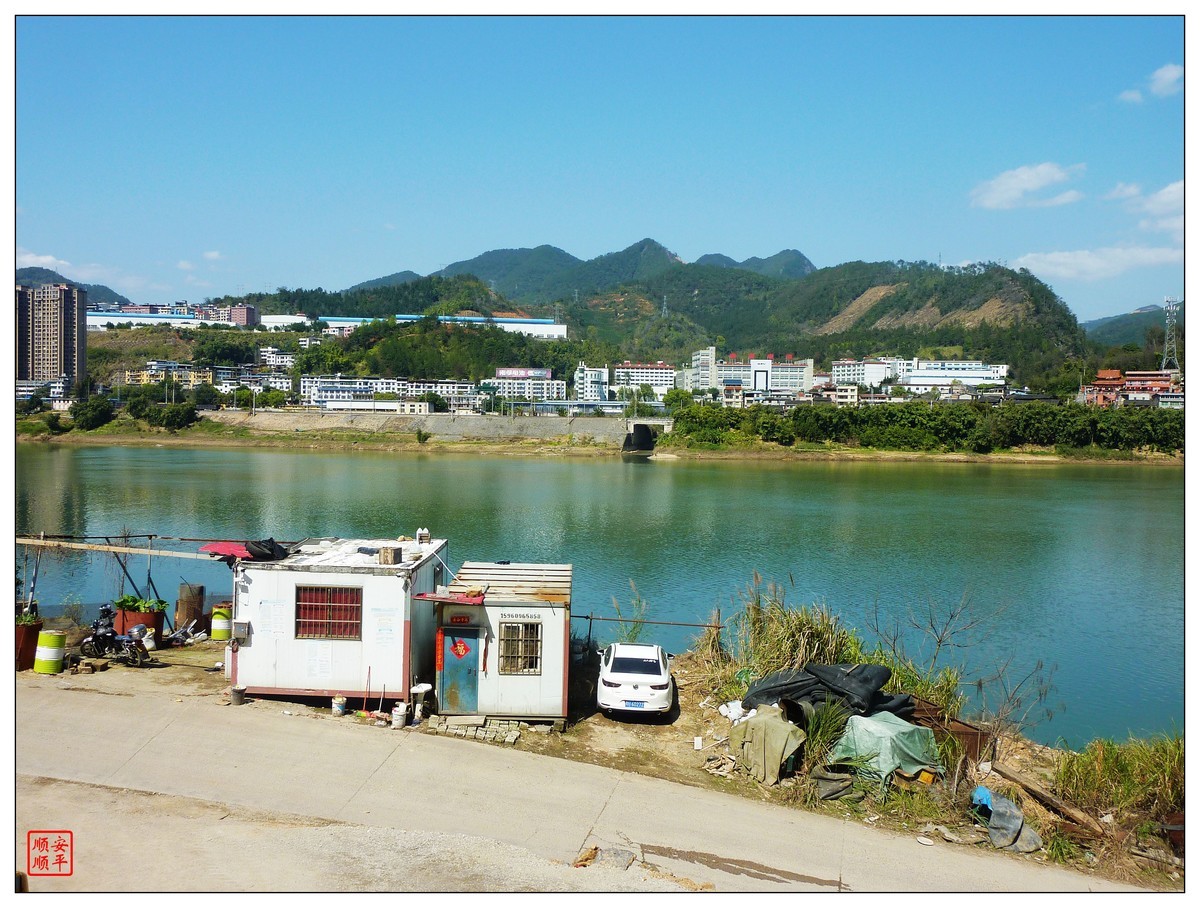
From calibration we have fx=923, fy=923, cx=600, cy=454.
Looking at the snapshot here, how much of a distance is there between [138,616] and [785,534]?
65.4 ft

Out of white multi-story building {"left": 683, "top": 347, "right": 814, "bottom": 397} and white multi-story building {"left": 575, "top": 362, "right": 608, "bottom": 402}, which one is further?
white multi-story building {"left": 683, "top": 347, "right": 814, "bottom": 397}

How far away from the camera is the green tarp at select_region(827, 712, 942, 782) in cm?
809

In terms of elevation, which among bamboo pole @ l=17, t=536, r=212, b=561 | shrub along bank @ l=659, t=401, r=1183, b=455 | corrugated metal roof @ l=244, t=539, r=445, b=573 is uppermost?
shrub along bank @ l=659, t=401, r=1183, b=455

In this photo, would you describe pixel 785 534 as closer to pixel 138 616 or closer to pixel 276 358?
pixel 138 616

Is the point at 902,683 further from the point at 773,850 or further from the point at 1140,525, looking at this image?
the point at 1140,525

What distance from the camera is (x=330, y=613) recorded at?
9.26 metres

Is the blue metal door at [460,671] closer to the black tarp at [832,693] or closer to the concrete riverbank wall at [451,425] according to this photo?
the black tarp at [832,693]

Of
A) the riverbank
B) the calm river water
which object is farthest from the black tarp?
the riverbank

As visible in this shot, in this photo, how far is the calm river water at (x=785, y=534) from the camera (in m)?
15.9

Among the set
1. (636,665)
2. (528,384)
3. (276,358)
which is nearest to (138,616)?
(636,665)

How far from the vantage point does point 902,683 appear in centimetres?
1045

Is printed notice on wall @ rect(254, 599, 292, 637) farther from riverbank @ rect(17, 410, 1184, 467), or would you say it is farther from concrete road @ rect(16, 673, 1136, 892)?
riverbank @ rect(17, 410, 1184, 467)

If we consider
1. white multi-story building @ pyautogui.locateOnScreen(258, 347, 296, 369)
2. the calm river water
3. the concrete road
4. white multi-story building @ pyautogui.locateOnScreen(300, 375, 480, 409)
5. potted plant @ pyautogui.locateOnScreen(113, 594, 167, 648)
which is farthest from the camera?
white multi-story building @ pyautogui.locateOnScreen(258, 347, 296, 369)

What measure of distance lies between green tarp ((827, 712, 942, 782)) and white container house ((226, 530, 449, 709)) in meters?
4.26
